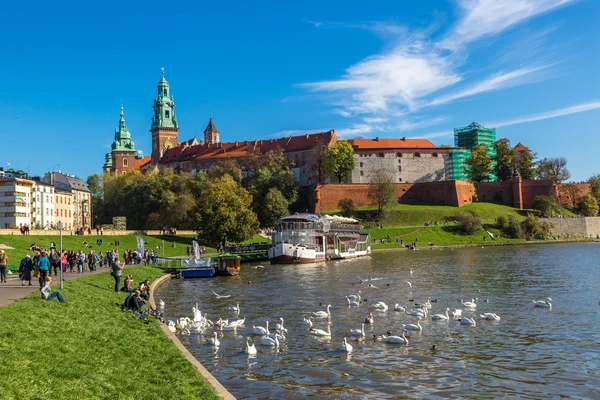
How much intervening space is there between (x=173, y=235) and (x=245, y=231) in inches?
604

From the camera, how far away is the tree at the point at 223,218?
70625 mm

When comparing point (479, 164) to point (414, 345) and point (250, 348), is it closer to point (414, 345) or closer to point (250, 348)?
point (414, 345)

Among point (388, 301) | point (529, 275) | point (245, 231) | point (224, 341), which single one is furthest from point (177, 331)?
point (245, 231)

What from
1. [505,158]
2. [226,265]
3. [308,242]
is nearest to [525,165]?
[505,158]

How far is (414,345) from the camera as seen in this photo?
2048 centimetres

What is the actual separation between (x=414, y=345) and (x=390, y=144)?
404 feet

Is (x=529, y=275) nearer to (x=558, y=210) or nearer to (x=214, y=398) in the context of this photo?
(x=214, y=398)

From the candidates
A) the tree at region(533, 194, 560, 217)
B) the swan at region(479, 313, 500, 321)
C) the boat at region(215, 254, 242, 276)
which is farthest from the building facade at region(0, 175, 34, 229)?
the tree at region(533, 194, 560, 217)

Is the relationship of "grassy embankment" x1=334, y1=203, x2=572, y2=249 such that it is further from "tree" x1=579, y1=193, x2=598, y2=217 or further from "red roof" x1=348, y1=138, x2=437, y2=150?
"red roof" x1=348, y1=138, x2=437, y2=150

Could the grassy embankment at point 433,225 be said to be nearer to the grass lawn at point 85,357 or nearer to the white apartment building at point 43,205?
the white apartment building at point 43,205

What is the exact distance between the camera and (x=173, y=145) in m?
179

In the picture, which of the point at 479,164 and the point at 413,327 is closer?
the point at 413,327

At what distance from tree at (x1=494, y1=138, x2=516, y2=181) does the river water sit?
94848mm

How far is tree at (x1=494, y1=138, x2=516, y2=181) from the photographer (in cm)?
13000
